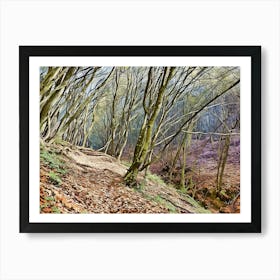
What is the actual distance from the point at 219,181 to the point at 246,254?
0.36 metres

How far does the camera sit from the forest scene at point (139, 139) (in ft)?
7.86

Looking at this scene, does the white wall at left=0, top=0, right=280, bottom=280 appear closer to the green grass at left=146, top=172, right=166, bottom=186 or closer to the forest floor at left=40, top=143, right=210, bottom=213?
the forest floor at left=40, top=143, right=210, bottom=213

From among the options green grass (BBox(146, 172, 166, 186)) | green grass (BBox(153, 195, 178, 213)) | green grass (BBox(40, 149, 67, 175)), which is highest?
green grass (BBox(40, 149, 67, 175))

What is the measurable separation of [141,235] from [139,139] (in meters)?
0.44

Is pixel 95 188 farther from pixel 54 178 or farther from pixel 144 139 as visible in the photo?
pixel 144 139

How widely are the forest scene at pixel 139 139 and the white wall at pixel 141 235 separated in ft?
0.45

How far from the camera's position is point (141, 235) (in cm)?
242

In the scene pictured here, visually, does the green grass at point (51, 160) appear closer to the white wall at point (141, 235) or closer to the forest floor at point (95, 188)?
the forest floor at point (95, 188)

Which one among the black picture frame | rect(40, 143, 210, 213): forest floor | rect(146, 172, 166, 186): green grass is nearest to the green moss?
rect(40, 143, 210, 213): forest floor

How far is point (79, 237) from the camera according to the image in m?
2.42

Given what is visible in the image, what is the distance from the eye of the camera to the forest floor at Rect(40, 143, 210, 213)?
2.40 metres
